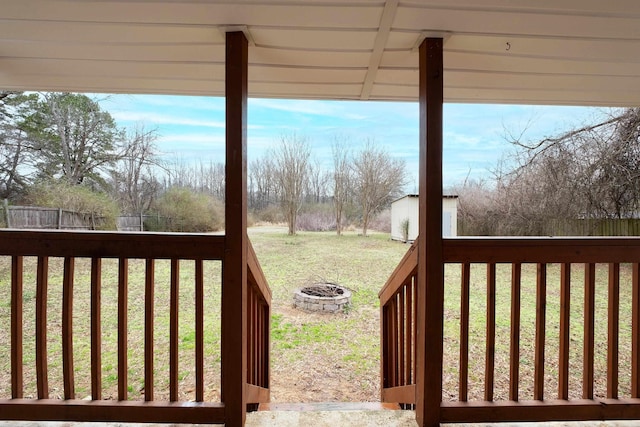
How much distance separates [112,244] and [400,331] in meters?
1.79

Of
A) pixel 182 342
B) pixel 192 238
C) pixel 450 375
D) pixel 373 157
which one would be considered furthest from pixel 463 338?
pixel 373 157

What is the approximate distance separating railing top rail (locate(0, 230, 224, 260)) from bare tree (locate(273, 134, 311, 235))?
515 cm

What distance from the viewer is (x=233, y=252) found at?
4.34 feet

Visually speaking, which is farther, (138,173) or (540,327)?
(138,173)

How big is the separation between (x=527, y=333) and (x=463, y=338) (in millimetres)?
3394

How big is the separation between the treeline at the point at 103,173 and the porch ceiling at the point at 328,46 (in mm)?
1869

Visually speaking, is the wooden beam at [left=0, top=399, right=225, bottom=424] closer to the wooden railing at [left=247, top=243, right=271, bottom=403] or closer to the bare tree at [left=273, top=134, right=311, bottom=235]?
the wooden railing at [left=247, top=243, right=271, bottom=403]

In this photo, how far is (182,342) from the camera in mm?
3596

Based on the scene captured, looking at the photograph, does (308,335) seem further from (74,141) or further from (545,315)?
(74,141)

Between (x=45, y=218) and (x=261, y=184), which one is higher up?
(x=261, y=184)

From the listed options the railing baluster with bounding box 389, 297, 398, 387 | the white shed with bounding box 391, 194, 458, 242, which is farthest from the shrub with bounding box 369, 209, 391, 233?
the railing baluster with bounding box 389, 297, 398, 387

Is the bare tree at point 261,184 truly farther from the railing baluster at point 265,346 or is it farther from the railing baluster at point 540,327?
the railing baluster at point 540,327

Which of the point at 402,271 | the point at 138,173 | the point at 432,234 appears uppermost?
the point at 138,173

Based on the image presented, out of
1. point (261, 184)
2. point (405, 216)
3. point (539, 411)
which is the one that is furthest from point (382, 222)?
point (539, 411)
